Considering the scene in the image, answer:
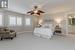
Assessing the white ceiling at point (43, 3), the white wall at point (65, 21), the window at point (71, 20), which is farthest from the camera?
the window at point (71, 20)

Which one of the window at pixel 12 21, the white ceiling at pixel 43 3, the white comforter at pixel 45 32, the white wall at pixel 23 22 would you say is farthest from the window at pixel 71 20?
the window at pixel 12 21

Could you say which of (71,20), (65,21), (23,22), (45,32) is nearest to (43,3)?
(45,32)

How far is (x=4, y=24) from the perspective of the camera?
882 cm

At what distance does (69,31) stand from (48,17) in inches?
114

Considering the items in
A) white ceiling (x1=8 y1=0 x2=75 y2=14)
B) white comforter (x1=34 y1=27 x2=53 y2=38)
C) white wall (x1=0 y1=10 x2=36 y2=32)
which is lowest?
white comforter (x1=34 y1=27 x2=53 y2=38)

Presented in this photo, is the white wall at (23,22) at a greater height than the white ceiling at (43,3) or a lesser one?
lesser

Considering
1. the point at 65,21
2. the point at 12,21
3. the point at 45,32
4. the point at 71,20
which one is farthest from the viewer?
the point at 71,20

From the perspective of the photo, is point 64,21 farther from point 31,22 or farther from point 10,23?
point 10,23

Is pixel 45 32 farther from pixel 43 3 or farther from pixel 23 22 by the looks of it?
pixel 23 22

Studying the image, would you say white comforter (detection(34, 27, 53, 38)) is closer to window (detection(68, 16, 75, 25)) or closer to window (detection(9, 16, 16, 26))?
window (detection(9, 16, 16, 26))

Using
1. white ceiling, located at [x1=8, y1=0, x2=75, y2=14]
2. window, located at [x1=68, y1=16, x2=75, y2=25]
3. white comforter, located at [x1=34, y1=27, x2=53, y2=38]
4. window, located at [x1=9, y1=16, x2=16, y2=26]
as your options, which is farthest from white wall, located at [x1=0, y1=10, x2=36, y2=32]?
window, located at [x1=68, y1=16, x2=75, y2=25]

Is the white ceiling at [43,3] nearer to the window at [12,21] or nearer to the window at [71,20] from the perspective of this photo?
the window at [12,21]

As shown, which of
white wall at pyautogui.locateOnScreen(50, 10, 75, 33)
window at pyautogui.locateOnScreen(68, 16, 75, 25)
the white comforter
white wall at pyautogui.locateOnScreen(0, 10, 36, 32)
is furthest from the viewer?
window at pyautogui.locateOnScreen(68, 16, 75, 25)

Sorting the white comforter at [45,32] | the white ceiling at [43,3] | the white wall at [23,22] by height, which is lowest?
the white comforter at [45,32]
